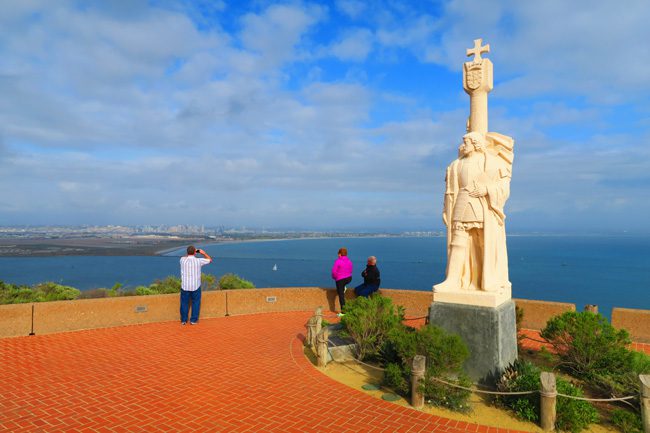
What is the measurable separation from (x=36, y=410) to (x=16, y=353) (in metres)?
3.07

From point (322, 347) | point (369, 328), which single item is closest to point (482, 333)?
point (369, 328)

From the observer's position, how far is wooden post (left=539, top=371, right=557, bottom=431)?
473cm

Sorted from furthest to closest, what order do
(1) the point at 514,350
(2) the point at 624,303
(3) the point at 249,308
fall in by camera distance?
1. (2) the point at 624,303
2. (3) the point at 249,308
3. (1) the point at 514,350

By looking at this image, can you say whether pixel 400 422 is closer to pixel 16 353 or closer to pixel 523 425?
pixel 523 425

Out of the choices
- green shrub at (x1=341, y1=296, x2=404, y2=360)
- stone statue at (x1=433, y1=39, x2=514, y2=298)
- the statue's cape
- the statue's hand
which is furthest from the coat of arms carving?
green shrub at (x1=341, y1=296, x2=404, y2=360)

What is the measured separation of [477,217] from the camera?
6629 millimetres

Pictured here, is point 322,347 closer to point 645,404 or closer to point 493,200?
point 493,200

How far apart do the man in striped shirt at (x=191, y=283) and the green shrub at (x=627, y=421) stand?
8.00 metres

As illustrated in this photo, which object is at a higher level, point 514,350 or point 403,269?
point 514,350

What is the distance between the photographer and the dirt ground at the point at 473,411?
4887 mm

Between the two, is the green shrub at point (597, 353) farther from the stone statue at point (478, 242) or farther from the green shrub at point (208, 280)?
the green shrub at point (208, 280)

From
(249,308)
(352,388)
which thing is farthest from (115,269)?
(352,388)

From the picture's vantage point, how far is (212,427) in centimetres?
472

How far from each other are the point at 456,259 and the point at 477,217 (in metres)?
0.79
